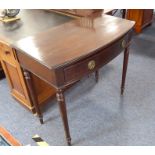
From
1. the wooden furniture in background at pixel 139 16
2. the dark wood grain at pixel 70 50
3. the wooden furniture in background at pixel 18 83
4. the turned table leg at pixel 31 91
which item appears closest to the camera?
the dark wood grain at pixel 70 50

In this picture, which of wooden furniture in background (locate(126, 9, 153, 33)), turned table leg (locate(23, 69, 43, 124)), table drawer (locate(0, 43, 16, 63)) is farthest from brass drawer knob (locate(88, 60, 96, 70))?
wooden furniture in background (locate(126, 9, 153, 33))

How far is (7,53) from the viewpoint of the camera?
1.42 m

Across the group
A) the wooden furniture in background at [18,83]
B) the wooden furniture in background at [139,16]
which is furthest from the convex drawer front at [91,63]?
the wooden furniture in background at [139,16]

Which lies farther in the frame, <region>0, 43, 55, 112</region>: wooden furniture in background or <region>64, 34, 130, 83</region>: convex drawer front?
<region>0, 43, 55, 112</region>: wooden furniture in background

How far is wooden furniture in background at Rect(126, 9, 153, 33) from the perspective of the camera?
2.72 metres

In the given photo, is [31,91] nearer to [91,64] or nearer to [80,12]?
[91,64]

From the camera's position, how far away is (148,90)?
185 cm

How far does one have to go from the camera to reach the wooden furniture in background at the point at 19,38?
1.37m

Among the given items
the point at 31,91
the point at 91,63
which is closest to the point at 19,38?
the point at 31,91

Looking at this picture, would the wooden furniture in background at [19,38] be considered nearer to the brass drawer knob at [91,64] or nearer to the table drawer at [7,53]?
the table drawer at [7,53]

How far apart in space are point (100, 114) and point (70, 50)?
78cm

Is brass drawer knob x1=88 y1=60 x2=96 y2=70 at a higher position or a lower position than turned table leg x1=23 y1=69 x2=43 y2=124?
higher

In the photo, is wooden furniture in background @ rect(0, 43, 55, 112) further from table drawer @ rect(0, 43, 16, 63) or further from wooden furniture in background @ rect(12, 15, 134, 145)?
wooden furniture in background @ rect(12, 15, 134, 145)

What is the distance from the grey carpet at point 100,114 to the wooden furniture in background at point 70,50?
0.74ft
